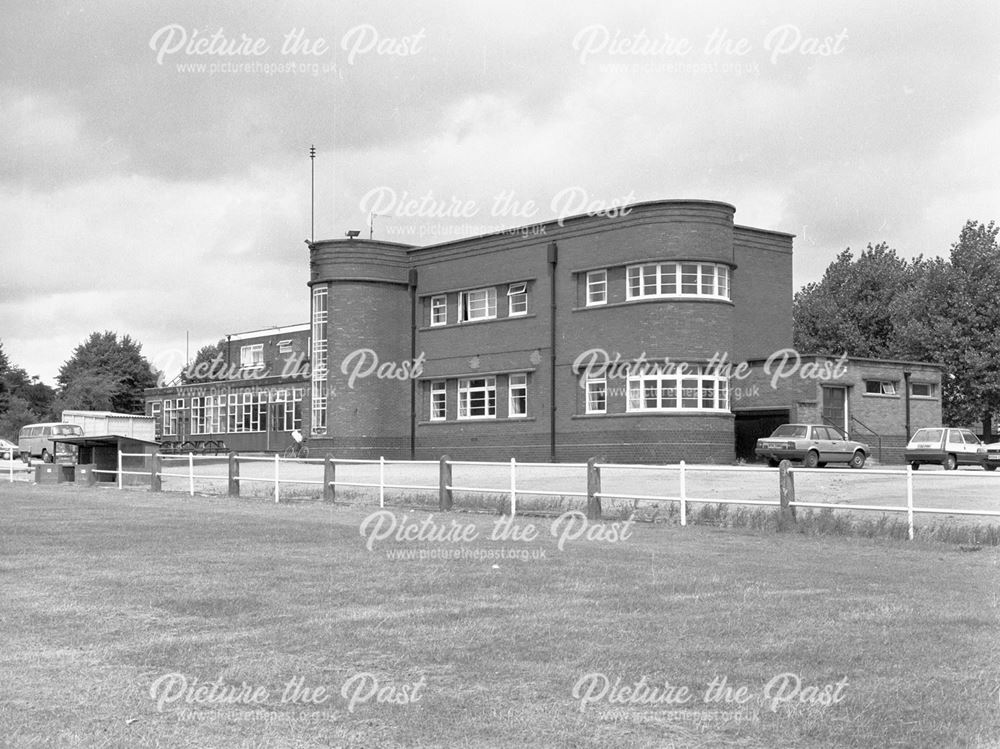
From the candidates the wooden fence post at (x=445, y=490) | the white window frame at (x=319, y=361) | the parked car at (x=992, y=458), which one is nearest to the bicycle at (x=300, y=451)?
the white window frame at (x=319, y=361)

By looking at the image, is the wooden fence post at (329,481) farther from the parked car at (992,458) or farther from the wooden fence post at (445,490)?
the parked car at (992,458)

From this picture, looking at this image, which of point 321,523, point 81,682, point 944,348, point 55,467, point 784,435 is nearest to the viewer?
point 81,682

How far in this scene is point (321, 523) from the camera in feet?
62.3

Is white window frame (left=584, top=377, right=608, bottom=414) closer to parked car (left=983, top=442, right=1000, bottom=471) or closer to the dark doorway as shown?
the dark doorway

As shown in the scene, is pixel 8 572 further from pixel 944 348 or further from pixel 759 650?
pixel 944 348

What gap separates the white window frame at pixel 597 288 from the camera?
44.3 meters

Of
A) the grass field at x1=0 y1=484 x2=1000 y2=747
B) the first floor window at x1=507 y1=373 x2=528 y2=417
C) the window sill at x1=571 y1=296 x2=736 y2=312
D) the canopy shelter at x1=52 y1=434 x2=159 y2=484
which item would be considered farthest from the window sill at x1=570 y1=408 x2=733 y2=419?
the grass field at x1=0 y1=484 x2=1000 y2=747

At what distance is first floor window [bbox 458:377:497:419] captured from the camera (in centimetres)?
4825

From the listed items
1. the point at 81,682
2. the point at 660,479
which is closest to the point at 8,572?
the point at 81,682

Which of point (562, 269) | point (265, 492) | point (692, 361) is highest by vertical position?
point (562, 269)

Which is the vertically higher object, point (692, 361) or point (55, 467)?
point (692, 361)

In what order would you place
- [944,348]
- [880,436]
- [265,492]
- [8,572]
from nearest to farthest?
[8,572] < [265,492] < [880,436] < [944,348]

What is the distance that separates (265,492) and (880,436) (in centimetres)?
2586

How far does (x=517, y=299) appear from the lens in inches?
1870
